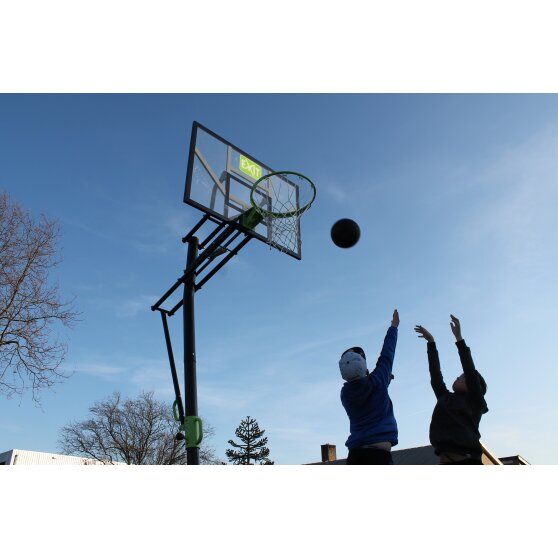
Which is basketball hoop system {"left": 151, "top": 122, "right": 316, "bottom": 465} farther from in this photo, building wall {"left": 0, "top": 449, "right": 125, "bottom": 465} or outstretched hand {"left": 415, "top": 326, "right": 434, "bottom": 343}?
building wall {"left": 0, "top": 449, "right": 125, "bottom": 465}

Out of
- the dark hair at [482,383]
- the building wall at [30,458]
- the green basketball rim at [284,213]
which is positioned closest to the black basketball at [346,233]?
the green basketball rim at [284,213]

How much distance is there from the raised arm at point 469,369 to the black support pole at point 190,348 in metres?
4.79

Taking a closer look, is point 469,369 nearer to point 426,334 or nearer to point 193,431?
point 426,334

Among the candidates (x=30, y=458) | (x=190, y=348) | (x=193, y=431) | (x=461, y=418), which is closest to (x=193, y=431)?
(x=193, y=431)

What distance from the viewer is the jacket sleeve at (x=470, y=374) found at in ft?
12.9

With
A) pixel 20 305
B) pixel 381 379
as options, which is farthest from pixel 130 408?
pixel 381 379

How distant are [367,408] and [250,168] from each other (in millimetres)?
6834

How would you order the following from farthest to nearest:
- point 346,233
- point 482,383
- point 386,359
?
point 346,233 → point 386,359 → point 482,383

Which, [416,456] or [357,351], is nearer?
[357,351]

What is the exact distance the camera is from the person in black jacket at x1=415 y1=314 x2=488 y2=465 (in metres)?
3.80

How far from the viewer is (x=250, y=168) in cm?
970

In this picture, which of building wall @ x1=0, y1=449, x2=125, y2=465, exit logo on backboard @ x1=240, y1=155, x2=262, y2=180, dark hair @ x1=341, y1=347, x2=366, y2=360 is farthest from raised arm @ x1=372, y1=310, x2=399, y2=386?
building wall @ x1=0, y1=449, x2=125, y2=465

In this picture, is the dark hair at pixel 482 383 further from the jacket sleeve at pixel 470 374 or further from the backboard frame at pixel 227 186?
the backboard frame at pixel 227 186
